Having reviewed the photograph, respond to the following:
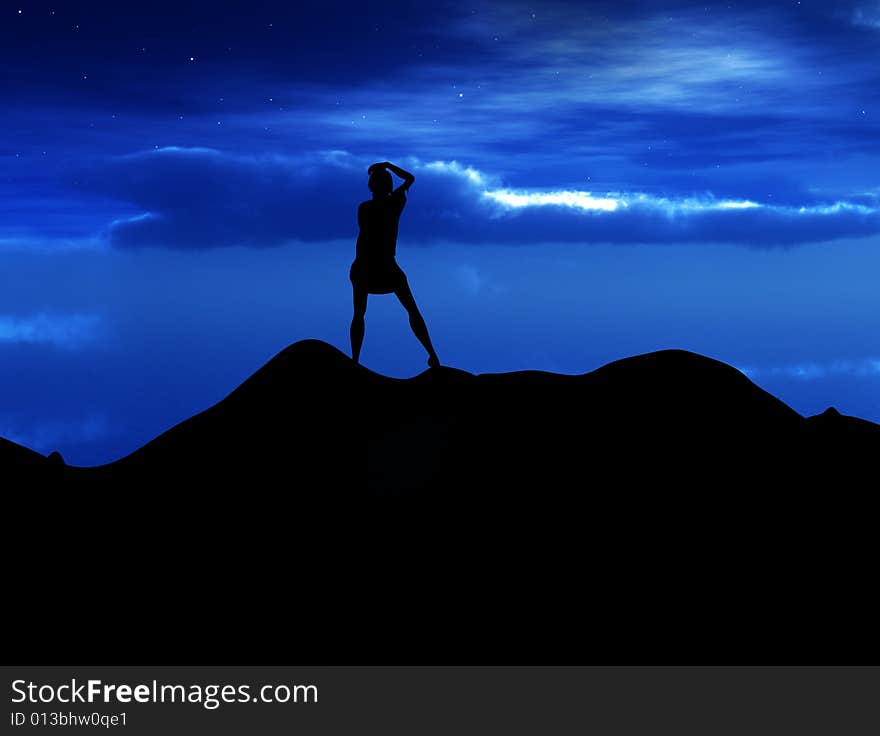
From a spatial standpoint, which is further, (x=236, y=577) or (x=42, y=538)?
(x=42, y=538)

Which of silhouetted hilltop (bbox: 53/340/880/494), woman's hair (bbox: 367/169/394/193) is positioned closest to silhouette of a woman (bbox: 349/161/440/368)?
woman's hair (bbox: 367/169/394/193)

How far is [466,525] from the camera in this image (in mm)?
10930

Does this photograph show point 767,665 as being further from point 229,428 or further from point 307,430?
point 229,428

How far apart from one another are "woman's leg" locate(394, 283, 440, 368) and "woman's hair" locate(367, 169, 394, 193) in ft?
4.69

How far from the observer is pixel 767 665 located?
31.7 ft

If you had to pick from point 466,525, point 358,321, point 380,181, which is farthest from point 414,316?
point 466,525

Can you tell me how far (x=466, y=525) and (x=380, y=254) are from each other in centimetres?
448

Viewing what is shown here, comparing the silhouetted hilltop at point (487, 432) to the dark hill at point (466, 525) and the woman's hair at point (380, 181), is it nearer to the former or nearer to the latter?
the dark hill at point (466, 525)

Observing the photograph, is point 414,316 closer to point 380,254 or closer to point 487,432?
point 380,254

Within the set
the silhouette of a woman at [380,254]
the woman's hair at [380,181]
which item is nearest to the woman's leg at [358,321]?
the silhouette of a woman at [380,254]

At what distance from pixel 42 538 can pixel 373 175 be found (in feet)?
21.5

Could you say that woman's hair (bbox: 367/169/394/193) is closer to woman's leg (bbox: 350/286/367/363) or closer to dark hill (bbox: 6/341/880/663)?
woman's leg (bbox: 350/286/367/363)

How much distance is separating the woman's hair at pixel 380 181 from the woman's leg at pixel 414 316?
143cm
